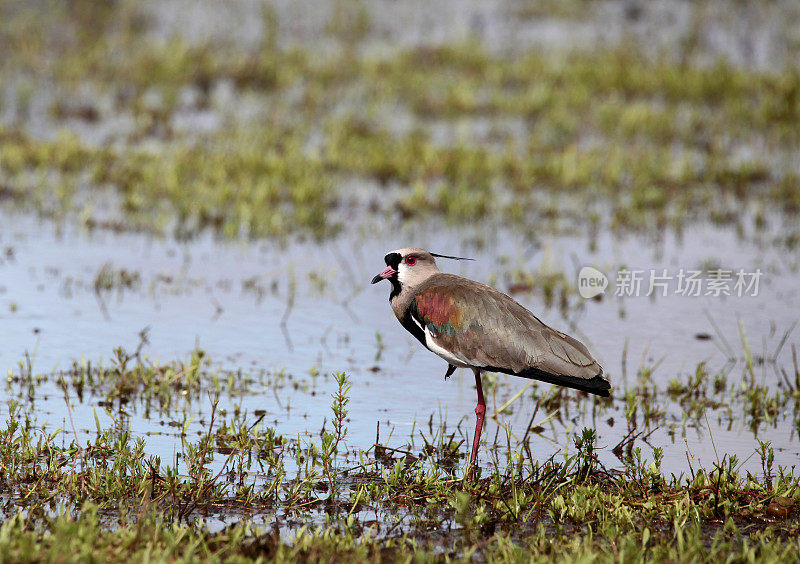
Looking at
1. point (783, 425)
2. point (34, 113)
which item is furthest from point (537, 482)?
point (34, 113)

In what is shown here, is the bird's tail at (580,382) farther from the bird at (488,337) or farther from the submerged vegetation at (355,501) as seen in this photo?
the submerged vegetation at (355,501)

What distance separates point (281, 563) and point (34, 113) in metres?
12.4

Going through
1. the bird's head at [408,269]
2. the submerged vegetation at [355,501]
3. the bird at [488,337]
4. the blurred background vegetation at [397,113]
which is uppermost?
the blurred background vegetation at [397,113]

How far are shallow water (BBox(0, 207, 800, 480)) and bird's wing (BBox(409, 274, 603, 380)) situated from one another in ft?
1.38

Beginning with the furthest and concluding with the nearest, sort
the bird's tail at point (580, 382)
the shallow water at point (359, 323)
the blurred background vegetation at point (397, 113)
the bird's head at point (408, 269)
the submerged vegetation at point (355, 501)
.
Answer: the blurred background vegetation at point (397, 113)
the shallow water at point (359, 323)
the bird's head at point (408, 269)
the bird's tail at point (580, 382)
the submerged vegetation at point (355, 501)

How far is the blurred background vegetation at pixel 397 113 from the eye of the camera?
40.1 feet

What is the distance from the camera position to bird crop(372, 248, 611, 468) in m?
5.72

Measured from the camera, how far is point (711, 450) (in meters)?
6.48

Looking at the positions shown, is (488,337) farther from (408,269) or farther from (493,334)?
(408,269)

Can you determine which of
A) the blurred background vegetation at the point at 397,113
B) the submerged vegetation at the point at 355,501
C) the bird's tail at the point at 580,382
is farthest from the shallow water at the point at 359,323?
the blurred background vegetation at the point at 397,113

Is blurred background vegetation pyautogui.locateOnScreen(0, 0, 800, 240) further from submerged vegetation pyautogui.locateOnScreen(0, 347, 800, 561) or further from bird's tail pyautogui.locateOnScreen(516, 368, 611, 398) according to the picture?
bird's tail pyautogui.locateOnScreen(516, 368, 611, 398)

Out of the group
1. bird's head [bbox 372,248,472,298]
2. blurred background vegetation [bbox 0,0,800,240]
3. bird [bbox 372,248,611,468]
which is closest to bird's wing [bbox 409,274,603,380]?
bird [bbox 372,248,611,468]

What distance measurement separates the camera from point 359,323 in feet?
28.6

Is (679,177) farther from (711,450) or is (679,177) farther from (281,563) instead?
(281,563)
